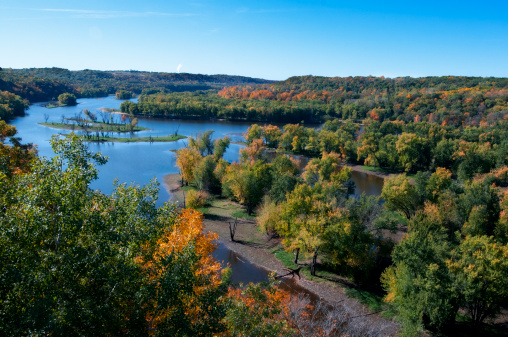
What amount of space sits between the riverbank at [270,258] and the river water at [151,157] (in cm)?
90

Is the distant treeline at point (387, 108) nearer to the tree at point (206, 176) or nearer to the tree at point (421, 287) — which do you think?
the tree at point (206, 176)

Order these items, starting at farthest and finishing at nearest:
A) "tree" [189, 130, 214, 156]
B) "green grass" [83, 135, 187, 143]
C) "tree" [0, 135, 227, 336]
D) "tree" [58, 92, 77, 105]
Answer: "tree" [58, 92, 77, 105], "green grass" [83, 135, 187, 143], "tree" [189, 130, 214, 156], "tree" [0, 135, 227, 336]

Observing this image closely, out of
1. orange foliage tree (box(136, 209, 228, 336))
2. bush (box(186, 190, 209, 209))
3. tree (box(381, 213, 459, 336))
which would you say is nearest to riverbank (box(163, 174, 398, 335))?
bush (box(186, 190, 209, 209))

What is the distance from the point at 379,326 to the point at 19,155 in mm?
24371

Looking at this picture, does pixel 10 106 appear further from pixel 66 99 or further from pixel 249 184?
pixel 249 184

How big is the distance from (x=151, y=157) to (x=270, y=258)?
125 feet

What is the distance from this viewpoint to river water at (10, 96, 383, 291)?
2730 centimetres

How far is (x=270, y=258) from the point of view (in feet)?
90.3

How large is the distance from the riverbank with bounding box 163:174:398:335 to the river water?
0.90 meters

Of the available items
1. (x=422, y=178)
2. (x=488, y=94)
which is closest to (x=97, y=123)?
(x=422, y=178)

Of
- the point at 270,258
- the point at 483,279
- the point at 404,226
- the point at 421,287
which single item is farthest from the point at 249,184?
the point at 483,279

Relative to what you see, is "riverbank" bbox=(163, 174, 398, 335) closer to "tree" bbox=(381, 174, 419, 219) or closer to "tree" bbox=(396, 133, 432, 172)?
"tree" bbox=(381, 174, 419, 219)

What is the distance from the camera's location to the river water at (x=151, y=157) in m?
27.3

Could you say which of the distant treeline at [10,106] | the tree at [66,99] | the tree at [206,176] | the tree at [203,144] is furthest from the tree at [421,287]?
the tree at [66,99]
